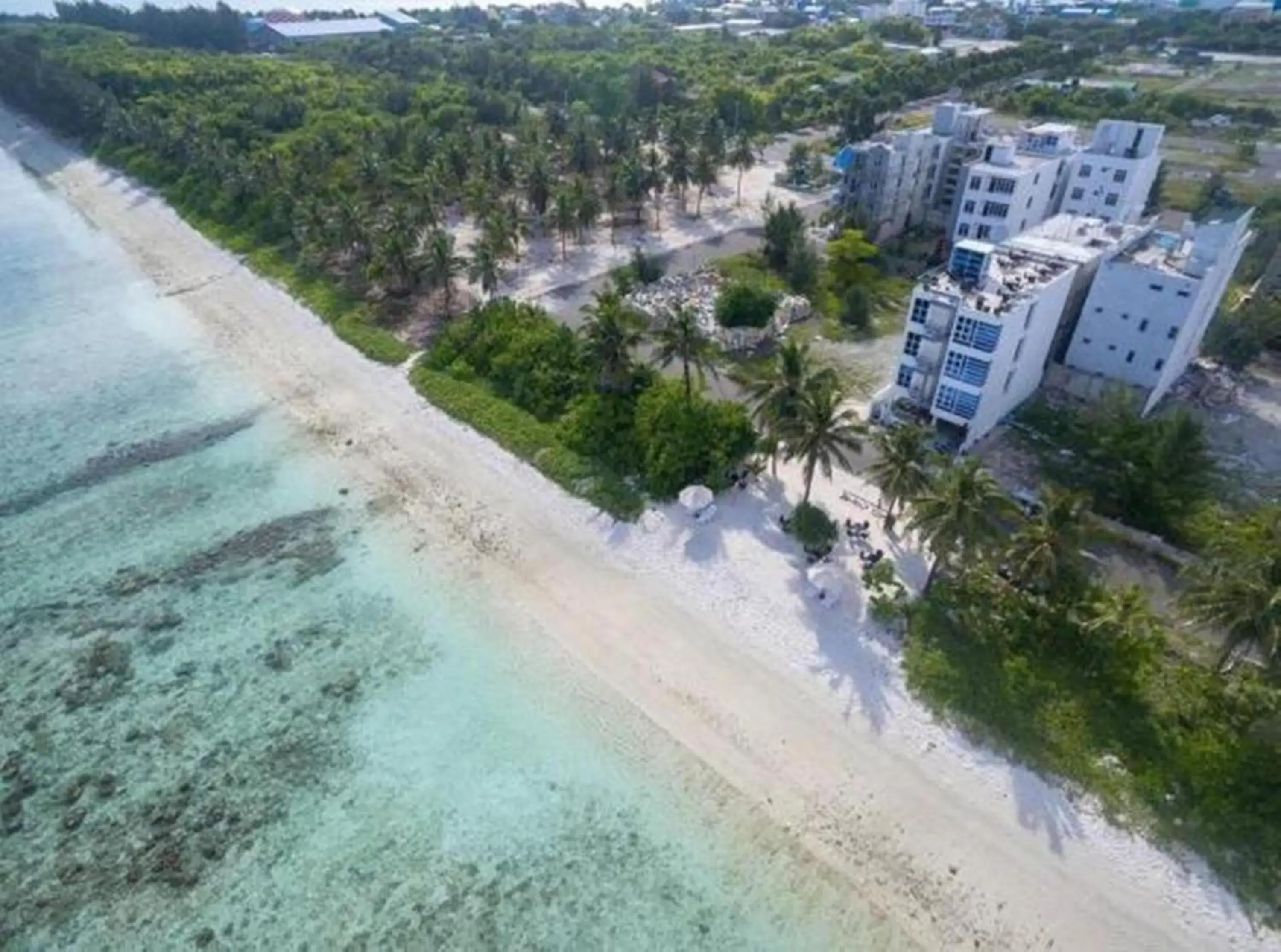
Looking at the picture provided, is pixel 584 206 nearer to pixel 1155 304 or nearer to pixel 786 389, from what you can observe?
pixel 786 389

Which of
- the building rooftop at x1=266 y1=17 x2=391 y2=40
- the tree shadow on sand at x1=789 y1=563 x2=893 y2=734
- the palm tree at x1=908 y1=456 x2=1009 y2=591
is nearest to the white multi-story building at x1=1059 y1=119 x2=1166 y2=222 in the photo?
the palm tree at x1=908 y1=456 x2=1009 y2=591

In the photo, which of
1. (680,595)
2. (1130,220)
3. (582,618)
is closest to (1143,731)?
(680,595)

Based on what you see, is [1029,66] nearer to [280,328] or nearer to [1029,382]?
[1029,382]

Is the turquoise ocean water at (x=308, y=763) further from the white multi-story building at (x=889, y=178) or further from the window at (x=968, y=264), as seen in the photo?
the white multi-story building at (x=889, y=178)

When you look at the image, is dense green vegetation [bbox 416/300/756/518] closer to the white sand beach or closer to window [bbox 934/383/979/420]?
window [bbox 934/383/979/420]

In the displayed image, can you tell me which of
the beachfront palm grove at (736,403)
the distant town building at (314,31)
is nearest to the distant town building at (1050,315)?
the beachfront palm grove at (736,403)

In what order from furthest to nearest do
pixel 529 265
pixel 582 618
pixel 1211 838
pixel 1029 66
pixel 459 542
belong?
1. pixel 1029 66
2. pixel 529 265
3. pixel 459 542
4. pixel 582 618
5. pixel 1211 838
